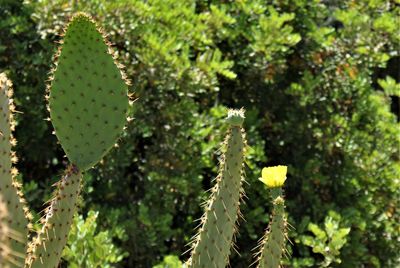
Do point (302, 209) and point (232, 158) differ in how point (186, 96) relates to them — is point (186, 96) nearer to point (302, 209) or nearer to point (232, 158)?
point (302, 209)

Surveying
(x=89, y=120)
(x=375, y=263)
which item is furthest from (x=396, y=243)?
(x=89, y=120)

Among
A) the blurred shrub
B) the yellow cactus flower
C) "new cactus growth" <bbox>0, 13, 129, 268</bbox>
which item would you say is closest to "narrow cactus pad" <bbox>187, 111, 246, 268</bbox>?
the yellow cactus flower

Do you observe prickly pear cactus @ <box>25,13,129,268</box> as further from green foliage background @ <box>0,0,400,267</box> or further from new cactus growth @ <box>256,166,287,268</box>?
green foliage background @ <box>0,0,400,267</box>

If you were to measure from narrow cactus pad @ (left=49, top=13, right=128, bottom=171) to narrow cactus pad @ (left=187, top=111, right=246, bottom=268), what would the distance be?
42cm

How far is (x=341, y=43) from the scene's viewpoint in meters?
5.05

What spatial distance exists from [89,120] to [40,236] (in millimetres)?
369

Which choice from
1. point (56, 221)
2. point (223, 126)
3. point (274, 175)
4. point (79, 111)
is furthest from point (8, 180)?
point (223, 126)

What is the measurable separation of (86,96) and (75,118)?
7 centimetres

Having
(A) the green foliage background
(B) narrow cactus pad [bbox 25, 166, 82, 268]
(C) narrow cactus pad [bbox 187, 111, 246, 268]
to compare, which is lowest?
(A) the green foliage background

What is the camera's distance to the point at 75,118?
2295mm

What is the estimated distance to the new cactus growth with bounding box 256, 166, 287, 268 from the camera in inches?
78.9

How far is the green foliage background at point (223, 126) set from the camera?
421 cm

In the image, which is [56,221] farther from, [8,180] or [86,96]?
[86,96]

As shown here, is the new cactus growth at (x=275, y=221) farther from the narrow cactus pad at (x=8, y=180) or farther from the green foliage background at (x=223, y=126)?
the green foliage background at (x=223, y=126)
